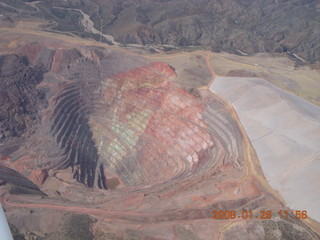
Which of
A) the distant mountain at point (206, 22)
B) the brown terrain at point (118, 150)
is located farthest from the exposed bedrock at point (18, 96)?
the distant mountain at point (206, 22)

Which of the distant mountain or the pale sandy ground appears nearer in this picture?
the pale sandy ground

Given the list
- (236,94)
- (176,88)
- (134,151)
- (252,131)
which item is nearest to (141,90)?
(176,88)

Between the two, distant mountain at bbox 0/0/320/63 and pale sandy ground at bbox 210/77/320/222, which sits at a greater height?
distant mountain at bbox 0/0/320/63

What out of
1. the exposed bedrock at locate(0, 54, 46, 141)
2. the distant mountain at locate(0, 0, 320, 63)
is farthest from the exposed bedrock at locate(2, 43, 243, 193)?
the distant mountain at locate(0, 0, 320, 63)
